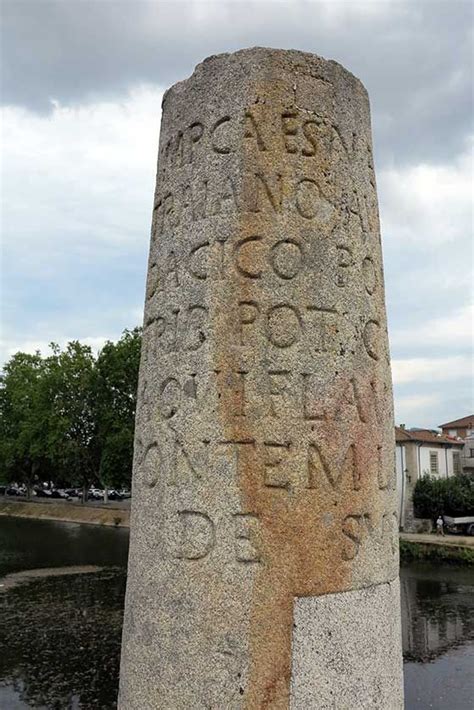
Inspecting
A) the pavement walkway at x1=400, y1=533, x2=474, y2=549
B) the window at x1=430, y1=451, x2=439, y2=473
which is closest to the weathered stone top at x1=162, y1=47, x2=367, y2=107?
the pavement walkway at x1=400, y1=533, x2=474, y2=549

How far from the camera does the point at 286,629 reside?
3.54m

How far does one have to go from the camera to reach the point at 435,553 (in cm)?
3231

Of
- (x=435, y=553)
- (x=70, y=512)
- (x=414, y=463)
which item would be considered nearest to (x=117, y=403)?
(x=70, y=512)

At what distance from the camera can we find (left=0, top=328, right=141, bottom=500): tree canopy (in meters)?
47.4

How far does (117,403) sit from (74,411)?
194 inches

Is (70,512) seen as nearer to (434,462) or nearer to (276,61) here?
(434,462)

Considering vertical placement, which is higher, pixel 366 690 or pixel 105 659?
pixel 366 690

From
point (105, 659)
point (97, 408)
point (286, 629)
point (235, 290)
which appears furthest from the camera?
point (97, 408)

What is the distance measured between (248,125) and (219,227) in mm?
641

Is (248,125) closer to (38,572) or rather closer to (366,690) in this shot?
(366,690)

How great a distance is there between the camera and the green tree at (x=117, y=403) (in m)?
46.2

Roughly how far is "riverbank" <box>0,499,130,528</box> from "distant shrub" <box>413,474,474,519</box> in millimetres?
19231

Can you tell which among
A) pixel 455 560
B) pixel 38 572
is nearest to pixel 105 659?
pixel 38 572

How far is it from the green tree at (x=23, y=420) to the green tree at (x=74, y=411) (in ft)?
7.45
